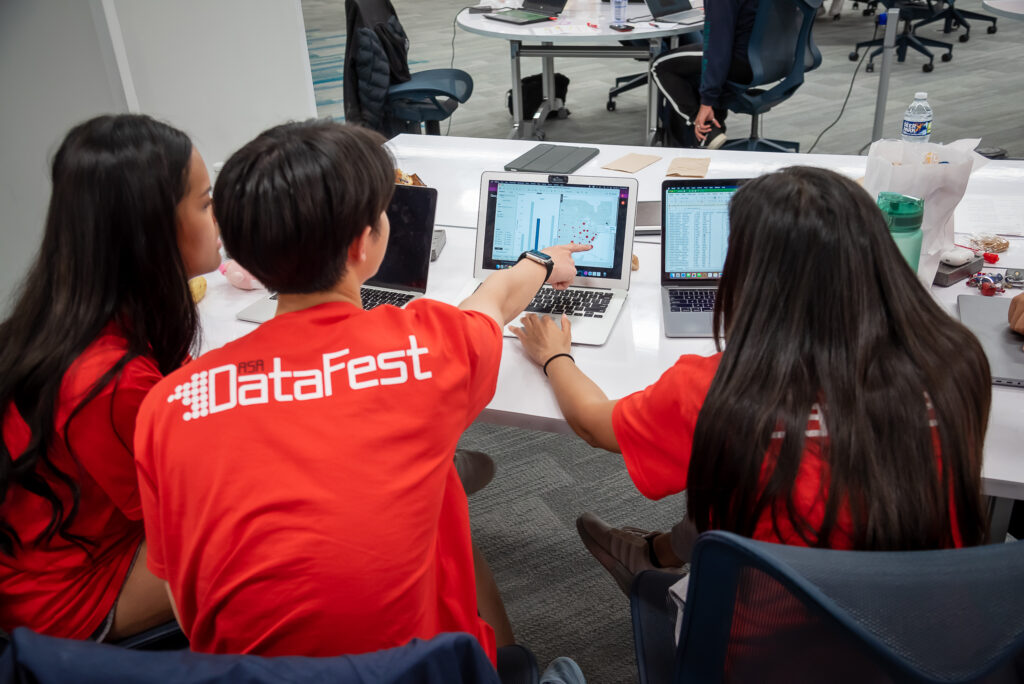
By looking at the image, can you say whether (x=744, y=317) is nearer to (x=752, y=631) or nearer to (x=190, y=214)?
(x=752, y=631)

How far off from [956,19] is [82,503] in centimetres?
704

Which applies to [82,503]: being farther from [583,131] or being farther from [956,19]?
[956,19]

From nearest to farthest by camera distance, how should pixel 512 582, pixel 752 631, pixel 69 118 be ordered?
pixel 752 631, pixel 512 582, pixel 69 118

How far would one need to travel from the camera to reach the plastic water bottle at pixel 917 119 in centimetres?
→ 196

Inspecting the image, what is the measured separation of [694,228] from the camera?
1732mm

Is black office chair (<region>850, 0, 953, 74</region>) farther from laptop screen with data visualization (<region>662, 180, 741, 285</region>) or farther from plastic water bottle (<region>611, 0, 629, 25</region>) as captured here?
laptop screen with data visualization (<region>662, 180, 741, 285</region>)

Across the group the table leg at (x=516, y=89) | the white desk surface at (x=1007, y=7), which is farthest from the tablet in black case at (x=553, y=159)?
the white desk surface at (x=1007, y=7)

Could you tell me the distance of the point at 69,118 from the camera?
9.29 ft

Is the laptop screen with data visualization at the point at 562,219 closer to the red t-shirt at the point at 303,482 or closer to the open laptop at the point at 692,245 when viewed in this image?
the open laptop at the point at 692,245

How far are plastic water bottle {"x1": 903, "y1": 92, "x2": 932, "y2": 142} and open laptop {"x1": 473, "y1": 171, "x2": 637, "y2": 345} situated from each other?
0.77 meters

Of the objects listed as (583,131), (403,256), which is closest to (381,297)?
(403,256)

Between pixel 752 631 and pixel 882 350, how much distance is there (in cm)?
37

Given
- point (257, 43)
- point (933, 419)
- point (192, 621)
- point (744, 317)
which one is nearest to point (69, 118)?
point (257, 43)

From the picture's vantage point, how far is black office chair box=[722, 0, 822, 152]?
10.9 feet
